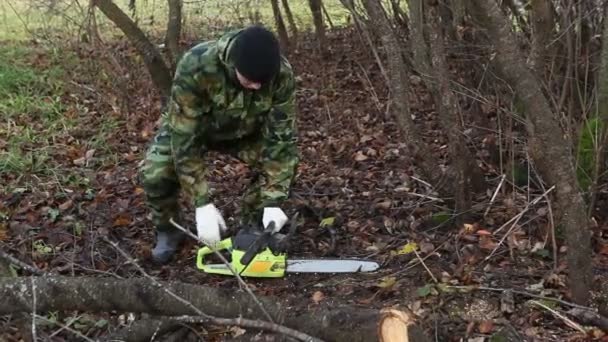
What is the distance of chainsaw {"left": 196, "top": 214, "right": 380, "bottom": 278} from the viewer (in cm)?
329

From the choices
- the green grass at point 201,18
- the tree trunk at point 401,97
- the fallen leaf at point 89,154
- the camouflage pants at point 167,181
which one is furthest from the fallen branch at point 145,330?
the green grass at point 201,18

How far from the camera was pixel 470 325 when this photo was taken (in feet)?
8.86

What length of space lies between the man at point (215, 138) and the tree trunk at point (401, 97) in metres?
0.50

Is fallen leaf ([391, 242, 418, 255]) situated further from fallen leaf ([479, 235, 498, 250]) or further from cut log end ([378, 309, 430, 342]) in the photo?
cut log end ([378, 309, 430, 342])

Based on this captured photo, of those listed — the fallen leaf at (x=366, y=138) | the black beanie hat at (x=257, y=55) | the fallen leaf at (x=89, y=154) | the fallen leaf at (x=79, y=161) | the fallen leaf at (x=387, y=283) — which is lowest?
the fallen leaf at (x=387, y=283)

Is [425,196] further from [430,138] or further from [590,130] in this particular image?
[430,138]

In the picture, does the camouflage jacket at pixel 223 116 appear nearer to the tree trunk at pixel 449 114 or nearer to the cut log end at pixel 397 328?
the tree trunk at pixel 449 114

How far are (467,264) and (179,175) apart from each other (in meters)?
1.43

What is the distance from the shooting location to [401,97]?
12.1ft

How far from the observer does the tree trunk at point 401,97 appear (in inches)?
143

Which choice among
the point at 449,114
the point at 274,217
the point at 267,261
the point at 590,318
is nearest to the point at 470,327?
the point at 590,318

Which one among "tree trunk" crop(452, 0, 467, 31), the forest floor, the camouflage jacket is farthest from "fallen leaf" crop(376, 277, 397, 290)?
"tree trunk" crop(452, 0, 467, 31)

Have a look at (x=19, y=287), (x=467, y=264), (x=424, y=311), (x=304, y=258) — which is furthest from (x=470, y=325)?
(x=19, y=287)

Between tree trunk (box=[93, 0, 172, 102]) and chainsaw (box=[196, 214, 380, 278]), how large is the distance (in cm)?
349
